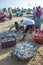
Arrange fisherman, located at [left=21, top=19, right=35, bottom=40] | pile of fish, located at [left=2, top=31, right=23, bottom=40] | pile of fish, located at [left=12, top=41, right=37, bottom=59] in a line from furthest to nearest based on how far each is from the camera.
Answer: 1. pile of fish, located at [left=2, top=31, right=23, bottom=40]
2. fisherman, located at [left=21, top=19, right=35, bottom=40]
3. pile of fish, located at [left=12, top=41, right=37, bottom=59]

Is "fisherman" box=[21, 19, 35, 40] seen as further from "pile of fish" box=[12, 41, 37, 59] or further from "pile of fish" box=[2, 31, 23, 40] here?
"pile of fish" box=[12, 41, 37, 59]

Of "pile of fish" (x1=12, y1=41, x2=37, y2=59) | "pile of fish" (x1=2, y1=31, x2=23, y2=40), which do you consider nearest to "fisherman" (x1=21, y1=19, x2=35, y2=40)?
"pile of fish" (x1=2, y1=31, x2=23, y2=40)

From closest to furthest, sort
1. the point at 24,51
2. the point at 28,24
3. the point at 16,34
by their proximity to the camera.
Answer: the point at 24,51, the point at 28,24, the point at 16,34

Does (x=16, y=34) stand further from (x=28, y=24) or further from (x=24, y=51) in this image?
(x=24, y=51)

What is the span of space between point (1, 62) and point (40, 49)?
2.03 metres

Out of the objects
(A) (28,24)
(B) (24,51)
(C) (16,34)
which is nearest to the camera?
(B) (24,51)

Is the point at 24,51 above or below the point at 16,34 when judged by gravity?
above

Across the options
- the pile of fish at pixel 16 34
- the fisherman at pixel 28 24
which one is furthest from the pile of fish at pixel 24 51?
the pile of fish at pixel 16 34

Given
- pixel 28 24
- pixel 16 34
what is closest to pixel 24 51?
pixel 28 24

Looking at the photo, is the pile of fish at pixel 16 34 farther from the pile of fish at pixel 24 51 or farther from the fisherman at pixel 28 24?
the pile of fish at pixel 24 51

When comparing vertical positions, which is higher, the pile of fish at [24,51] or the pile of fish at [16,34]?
the pile of fish at [24,51]

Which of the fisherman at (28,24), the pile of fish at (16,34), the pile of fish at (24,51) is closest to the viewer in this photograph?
the pile of fish at (24,51)

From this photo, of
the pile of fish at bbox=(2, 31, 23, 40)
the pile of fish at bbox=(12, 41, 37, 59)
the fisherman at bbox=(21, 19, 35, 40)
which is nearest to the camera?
the pile of fish at bbox=(12, 41, 37, 59)

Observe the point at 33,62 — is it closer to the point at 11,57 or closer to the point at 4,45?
the point at 11,57
